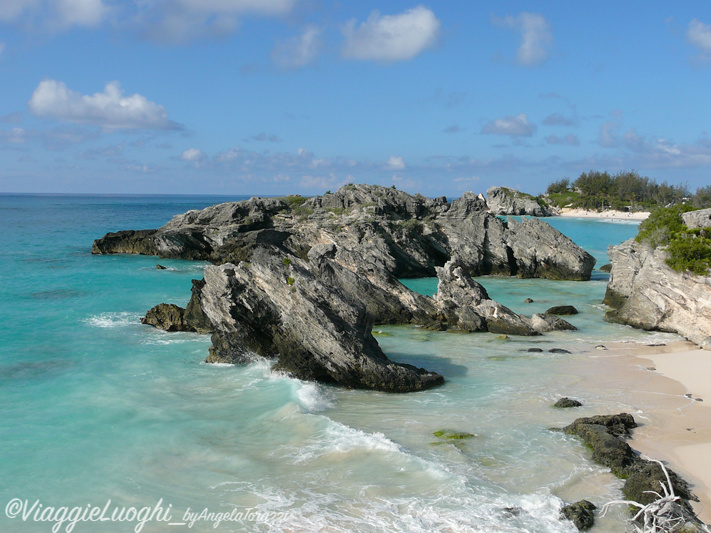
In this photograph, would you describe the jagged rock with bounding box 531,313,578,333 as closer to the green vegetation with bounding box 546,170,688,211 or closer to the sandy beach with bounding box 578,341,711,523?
the sandy beach with bounding box 578,341,711,523

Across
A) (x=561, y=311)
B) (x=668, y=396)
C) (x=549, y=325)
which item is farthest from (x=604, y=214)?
(x=668, y=396)

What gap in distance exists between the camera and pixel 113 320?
28094 mm

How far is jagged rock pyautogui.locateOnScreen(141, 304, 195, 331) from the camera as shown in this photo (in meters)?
25.8

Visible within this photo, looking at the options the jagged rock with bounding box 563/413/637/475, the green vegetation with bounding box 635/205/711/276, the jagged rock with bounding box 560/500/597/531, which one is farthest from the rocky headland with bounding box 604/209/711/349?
the jagged rock with bounding box 560/500/597/531

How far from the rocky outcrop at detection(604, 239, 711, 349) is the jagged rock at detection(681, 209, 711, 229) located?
6.68 ft

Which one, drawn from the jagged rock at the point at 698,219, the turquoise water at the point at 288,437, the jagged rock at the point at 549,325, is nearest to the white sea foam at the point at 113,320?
the turquoise water at the point at 288,437

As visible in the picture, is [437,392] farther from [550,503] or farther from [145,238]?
[145,238]

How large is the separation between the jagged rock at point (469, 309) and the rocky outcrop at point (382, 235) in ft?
34.4

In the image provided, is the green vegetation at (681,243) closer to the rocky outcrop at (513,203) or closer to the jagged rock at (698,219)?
the jagged rock at (698,219)

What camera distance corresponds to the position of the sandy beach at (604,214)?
12012cm

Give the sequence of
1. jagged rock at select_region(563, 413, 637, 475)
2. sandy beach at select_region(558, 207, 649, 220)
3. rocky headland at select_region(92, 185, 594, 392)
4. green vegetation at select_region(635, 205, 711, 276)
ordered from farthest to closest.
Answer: sandy beach at select_region(558, 207, 649, 220) → green vegetation at select_region(635, 205, 711, 276) → rocky headland at select_region(92, 185, 594, 392) → jagged rock at select_region(563, 413, 637, 475)

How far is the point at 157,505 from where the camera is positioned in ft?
37.1

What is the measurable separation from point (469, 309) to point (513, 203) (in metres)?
105

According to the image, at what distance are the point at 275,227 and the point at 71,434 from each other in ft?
120
